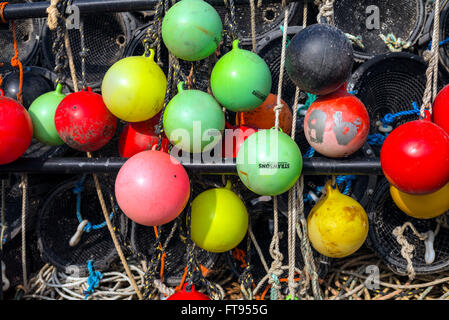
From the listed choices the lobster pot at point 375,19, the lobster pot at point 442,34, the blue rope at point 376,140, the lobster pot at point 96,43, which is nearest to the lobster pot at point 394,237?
the blue rope at point 376,140

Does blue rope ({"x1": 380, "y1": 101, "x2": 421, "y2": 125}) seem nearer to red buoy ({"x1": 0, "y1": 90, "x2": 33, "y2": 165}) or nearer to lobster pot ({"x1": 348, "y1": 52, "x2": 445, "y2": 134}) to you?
lobster pot ({"x1": 348, "y1": 52, "x2": 445, "y2": 134})

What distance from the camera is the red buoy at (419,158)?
2.85ft

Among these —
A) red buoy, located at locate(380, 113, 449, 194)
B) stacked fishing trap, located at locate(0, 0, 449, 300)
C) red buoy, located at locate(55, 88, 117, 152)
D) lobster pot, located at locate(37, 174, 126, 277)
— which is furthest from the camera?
lobster pot, located at locate(37, 174, 126, 277)

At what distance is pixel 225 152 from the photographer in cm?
109

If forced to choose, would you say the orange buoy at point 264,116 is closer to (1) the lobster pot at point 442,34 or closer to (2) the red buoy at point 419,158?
(2) the red buoy at point 419,158

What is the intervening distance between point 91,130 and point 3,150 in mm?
261

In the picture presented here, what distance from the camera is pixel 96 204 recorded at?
5.38 feet

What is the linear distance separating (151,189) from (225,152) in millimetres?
285

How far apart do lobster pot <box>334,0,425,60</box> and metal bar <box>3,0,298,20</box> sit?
1.89 feet

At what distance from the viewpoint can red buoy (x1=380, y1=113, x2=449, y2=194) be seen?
0.87 meters

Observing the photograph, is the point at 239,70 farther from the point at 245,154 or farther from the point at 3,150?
the point at 3,150

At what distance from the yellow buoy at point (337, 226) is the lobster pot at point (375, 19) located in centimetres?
76

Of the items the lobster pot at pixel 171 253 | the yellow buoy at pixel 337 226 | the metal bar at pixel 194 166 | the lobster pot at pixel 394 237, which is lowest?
the lobster pot at pixel 171 253

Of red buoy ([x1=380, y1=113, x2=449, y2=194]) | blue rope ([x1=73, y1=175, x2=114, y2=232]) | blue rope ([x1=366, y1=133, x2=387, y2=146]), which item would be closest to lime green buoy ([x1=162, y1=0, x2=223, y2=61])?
red buoy ([x1=380, y1=113, x2=449, y2=194])
